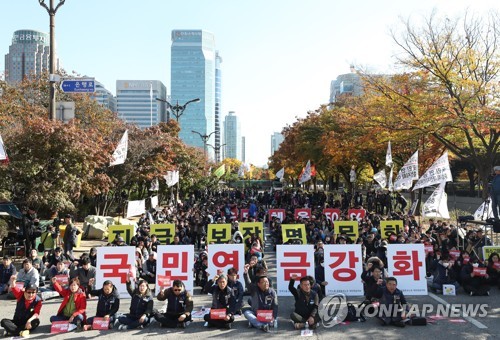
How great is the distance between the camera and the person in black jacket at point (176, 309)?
9234 mm

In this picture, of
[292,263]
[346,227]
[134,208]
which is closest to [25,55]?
[134,208]

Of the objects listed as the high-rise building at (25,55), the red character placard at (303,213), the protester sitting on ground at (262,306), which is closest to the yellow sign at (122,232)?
the protester sitting on ground at (262,306)

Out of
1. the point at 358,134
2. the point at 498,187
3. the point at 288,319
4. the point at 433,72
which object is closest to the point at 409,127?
the point at 433,72

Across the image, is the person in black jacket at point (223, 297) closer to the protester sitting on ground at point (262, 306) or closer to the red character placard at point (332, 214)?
the protester sitting on ground at point (262, 306)

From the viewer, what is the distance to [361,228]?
18.1 m

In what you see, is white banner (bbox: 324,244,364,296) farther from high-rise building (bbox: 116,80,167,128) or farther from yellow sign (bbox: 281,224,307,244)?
high-rise building (bbox: 116,80,167,128)

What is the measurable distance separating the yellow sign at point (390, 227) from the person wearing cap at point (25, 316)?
11.7m

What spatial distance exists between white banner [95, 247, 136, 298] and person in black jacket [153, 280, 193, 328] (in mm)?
2337

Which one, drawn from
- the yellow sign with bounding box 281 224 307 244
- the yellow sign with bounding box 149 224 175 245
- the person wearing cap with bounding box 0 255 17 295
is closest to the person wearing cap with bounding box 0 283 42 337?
the person wearing cap with bounding box 0 255 17 295

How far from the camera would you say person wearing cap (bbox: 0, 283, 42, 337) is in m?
8.73

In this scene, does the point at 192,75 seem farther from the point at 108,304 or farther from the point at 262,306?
the point at 262,306

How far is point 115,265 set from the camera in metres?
11.5

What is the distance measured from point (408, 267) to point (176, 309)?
19.0ft

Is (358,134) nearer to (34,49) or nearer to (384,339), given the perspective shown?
(384,339)
